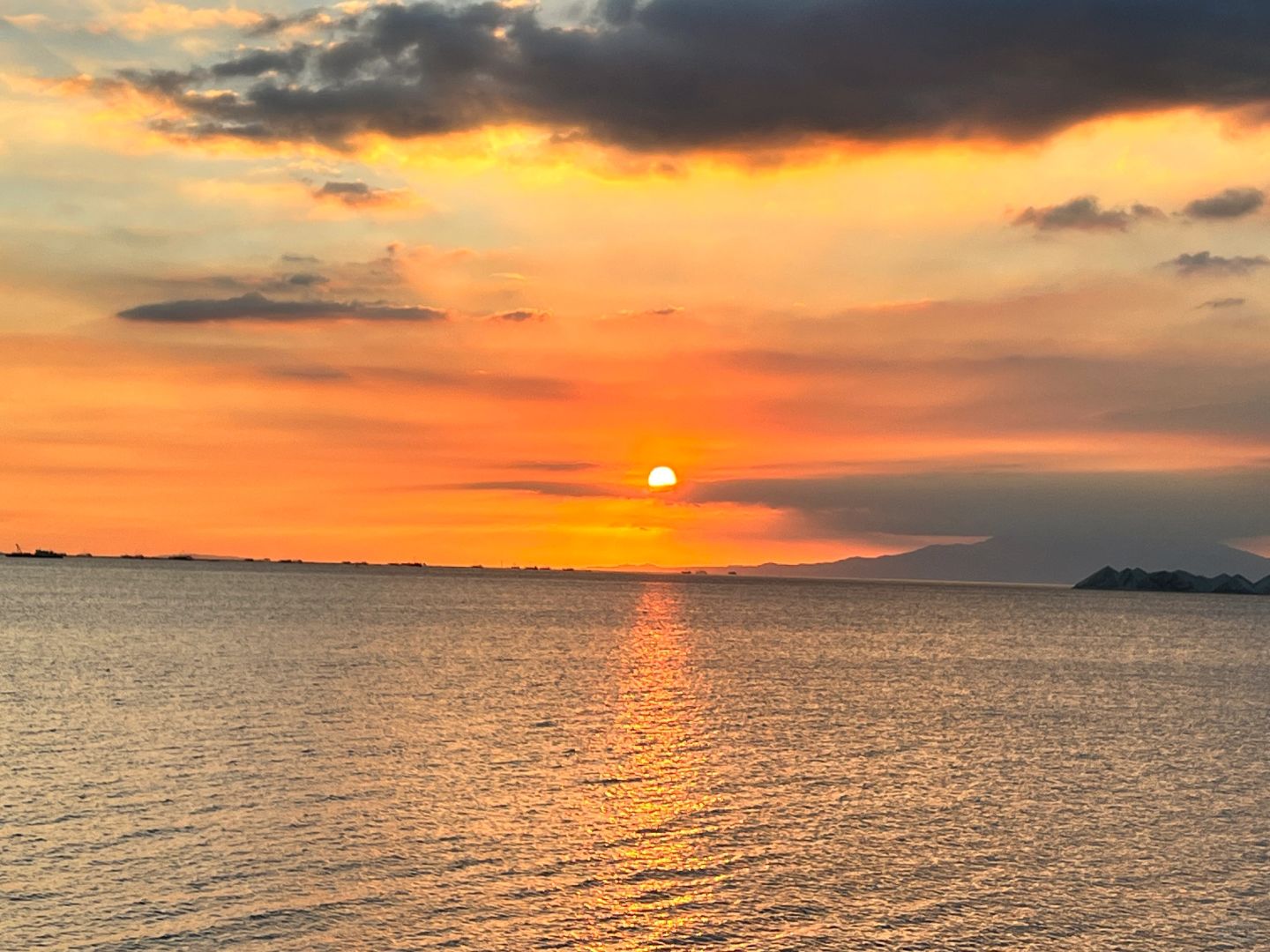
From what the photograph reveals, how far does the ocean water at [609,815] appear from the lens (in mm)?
34000

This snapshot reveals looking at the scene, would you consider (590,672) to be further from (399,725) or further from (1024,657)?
(1024,657)

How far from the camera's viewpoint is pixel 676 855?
4175cm

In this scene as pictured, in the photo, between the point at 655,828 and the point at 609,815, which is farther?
the point at 609,815

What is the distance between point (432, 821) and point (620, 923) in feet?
44.6

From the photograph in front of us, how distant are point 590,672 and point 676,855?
73.4 m

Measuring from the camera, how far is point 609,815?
47.9 metres

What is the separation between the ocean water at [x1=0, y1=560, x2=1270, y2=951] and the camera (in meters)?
34.0

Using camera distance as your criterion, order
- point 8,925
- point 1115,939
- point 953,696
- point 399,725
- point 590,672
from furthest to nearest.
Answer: point 590,672, point 953,696, point 399,725, point 1115,939, point 8,925

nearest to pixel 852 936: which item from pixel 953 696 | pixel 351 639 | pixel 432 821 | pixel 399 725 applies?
pixel 432 821

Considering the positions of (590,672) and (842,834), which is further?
(590,672)

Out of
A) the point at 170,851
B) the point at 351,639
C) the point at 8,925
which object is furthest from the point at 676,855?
the point at 351,639

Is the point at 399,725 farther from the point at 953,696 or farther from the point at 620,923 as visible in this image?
the point at 953,696

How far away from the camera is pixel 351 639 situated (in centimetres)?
15050

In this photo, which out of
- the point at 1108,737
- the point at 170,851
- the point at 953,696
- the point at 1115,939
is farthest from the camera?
the point at 953,696
